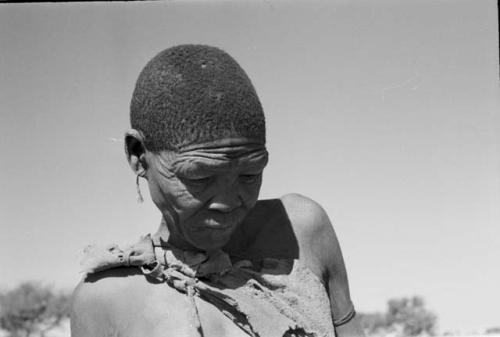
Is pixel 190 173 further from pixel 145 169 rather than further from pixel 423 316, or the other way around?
pixel 423 316

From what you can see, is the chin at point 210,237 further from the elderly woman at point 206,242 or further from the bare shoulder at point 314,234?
the bare shoulder at point 314,234

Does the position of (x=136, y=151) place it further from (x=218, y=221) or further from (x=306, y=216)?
(x=306, y=216)

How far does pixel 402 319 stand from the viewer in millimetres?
17531

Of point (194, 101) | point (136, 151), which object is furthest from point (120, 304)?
point (194, 101)

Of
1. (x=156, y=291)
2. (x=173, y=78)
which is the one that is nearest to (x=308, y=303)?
(x=156, y=291)

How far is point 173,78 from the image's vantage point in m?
2.54

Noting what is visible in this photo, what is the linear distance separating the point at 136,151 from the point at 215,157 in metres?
0.36

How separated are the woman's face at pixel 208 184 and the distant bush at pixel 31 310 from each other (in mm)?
14743

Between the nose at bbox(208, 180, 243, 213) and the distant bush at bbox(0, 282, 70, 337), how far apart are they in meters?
14.9

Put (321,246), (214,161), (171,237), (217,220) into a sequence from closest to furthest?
(214,161), (217,220), (171,237), (321,246)

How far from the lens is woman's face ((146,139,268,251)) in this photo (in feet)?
8.15

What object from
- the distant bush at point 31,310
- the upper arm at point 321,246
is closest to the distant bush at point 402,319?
the distant bush at point 31,310

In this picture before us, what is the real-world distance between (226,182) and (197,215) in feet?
0.52

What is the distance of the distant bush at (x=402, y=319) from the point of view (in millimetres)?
16734
